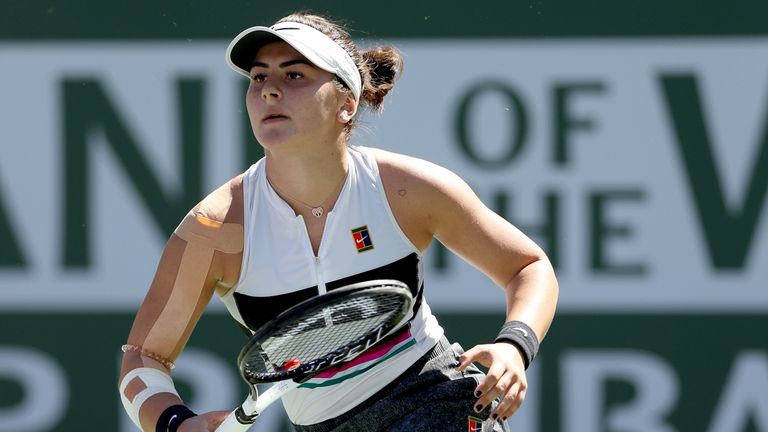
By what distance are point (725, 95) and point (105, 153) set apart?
7.58ft

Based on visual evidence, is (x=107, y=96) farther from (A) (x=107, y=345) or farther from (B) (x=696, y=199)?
(B) (x=696, y=199)

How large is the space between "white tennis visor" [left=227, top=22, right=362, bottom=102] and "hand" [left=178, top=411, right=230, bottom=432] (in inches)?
33.6

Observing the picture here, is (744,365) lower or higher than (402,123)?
lower

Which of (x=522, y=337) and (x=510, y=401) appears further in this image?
(x=522, y=337)

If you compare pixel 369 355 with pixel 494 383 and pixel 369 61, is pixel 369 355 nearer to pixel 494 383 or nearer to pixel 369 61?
pixel 494 383

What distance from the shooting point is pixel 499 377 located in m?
2.72

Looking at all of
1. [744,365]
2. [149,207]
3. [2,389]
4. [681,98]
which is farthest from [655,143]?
[2,389]

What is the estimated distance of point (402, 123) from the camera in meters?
4.98

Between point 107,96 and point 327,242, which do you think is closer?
point 327,242

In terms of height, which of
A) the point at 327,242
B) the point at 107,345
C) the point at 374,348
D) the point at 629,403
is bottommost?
the point at 629,403

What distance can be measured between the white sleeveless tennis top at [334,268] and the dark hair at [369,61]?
0.28m

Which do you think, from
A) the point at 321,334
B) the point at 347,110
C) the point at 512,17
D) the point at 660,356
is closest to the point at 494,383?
the point at 321,334

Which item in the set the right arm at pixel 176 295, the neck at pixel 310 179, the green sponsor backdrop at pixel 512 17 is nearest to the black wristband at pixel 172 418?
the right arm at pixel 176 295

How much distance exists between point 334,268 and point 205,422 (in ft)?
1.75
